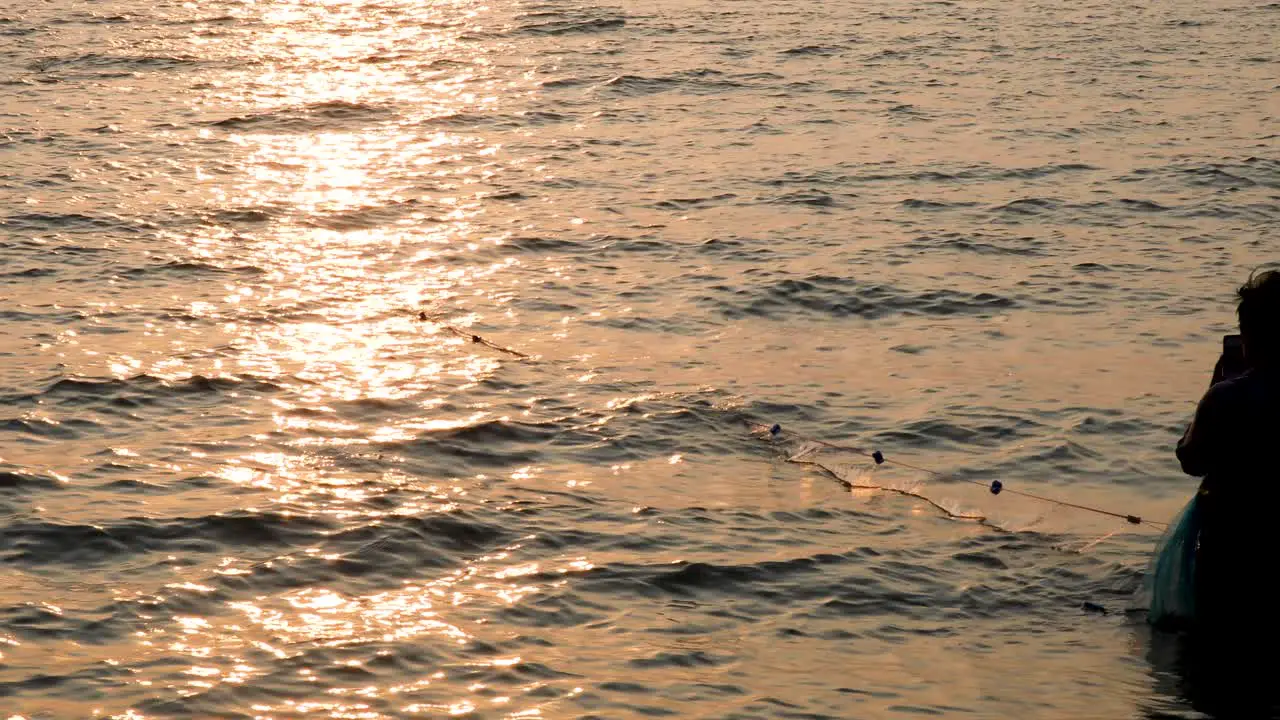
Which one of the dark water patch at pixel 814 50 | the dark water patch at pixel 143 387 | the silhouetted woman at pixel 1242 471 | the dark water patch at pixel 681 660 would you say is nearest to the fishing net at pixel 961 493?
the silhouetted woman at pixel 1242 471

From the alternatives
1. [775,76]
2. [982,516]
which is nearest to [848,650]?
[982,516]

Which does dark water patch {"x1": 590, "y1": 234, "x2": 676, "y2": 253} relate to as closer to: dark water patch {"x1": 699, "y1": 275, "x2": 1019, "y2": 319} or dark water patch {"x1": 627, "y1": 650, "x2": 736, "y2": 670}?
dark water patch {"x1": 699, "y1": 275, "x2": 1019, "y2": 319}

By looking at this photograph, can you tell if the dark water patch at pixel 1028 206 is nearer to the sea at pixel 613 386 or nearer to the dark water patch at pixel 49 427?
the sea at pixel 613 386

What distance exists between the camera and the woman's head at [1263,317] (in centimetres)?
593

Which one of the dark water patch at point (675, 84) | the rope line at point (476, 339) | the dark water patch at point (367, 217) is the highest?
the dark water patch at point (675, 84)

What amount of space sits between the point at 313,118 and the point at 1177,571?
16815 millimetres

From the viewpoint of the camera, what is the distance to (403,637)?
729 cm

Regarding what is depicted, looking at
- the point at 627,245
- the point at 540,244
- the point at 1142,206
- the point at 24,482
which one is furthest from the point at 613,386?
the point at 1142,206

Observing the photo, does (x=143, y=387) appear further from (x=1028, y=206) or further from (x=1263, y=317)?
(x=1028, y=206)

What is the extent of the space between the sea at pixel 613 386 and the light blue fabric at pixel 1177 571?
0.18 m

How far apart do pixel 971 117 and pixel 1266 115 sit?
367 centimetres

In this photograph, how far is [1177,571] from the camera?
6824 millimetres

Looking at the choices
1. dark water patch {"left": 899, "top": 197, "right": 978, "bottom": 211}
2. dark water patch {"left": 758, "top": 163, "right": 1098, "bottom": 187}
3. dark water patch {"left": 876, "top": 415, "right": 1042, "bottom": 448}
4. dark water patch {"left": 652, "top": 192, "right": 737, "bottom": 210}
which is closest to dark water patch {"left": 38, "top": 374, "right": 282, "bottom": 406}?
dark water patch {"left": 876, "top": 415, "right": 1042, "bottom": 448}

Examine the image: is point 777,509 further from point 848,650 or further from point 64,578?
point 64,578
